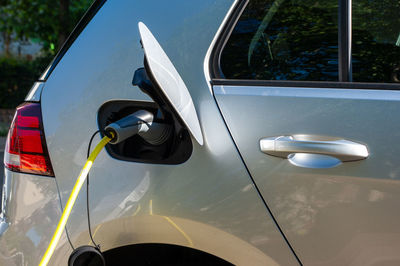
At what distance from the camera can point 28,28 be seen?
987 cm

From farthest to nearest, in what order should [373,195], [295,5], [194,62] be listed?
[295,5] → [194,62] → [373,195]

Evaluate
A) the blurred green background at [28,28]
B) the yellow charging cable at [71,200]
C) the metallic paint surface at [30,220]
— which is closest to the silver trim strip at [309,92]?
the yellow charging cable at [71,200]

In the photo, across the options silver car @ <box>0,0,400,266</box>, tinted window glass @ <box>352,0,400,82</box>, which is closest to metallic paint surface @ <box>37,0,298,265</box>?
silver car @ <box>0,0,400,266</box>

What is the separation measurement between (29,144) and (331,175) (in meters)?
0.93

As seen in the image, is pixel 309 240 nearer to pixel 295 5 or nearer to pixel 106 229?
pixel 106 229

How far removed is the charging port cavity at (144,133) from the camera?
1.48 meters

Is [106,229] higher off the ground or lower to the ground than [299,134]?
lower

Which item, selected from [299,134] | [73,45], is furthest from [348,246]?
Answer: [73,45]

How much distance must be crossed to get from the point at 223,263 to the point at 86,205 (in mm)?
458

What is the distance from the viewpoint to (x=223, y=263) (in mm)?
1619

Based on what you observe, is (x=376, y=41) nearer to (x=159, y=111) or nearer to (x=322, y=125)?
(x=322, y=125)

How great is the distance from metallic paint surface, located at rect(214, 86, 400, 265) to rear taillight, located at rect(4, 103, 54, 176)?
23.0 inches

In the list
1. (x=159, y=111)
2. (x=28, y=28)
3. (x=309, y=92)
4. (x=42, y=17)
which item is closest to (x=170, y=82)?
(x=159, y=111)

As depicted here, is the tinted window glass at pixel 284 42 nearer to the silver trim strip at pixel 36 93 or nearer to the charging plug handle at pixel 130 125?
the charging plug handle at pixel 130 125
